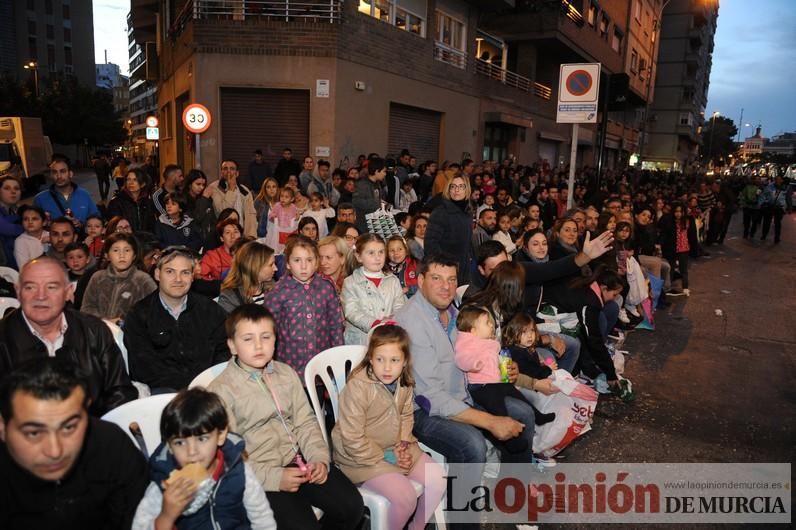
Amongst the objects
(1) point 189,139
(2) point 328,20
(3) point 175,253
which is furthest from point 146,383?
(1) point 189,139

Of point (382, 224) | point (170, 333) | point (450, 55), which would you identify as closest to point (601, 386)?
point (382, 224)

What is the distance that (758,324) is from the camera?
8.05 m

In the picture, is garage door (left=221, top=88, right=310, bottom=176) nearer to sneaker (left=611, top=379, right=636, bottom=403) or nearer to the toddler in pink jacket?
sneaker (left=611, top=379, right=636, bottom=403)

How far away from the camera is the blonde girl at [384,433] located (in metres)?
2.93

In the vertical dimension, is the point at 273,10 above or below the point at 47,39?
below

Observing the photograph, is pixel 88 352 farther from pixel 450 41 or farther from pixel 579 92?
pixel 450 41

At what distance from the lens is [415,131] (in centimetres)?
1659

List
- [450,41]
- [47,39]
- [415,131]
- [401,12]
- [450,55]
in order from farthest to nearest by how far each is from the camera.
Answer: [47,39] → [450,41] → [450,55] → [415,131] → [401,12]

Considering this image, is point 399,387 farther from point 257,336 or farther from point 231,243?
point 231,243

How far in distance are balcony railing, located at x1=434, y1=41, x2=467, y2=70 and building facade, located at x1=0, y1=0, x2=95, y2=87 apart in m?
50.3

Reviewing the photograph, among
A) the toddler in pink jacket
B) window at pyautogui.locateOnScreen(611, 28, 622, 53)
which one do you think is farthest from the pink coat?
window at pyautogui.locateOnScreen(611, 28, 622, 53)

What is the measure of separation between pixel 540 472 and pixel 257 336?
8.36 feet

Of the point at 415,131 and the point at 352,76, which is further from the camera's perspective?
the point at 415,131

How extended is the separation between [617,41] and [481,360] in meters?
36.0
